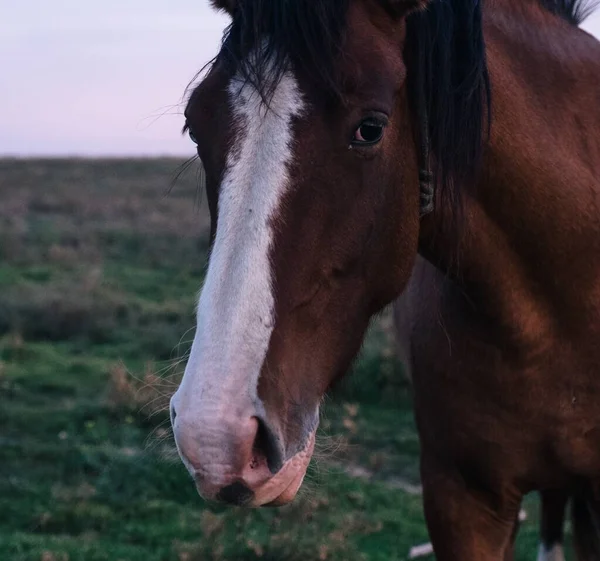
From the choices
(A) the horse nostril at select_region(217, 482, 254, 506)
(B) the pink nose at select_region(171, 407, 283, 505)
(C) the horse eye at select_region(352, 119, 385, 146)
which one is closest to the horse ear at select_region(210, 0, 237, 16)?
(C) the horse eye at select_region(352, 119, 385, 146)

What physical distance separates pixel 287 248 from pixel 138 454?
12.6 ft

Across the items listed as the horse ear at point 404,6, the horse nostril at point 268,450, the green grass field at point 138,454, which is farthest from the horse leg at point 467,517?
the horse ear at point 404,6

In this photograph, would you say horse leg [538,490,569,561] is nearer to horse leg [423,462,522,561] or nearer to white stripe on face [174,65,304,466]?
horse leg [423,462,522,561]

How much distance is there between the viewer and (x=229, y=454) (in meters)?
1.60

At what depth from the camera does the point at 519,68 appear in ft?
7.60

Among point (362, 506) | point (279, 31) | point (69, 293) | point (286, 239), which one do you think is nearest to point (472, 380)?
point (286, 239)

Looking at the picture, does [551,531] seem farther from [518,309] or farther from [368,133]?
[368,133]

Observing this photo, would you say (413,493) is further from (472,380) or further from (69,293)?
(69,293)

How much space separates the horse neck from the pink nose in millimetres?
764

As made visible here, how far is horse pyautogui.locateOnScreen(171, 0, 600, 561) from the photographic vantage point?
1.70 meters

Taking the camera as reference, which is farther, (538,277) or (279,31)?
(538,277)

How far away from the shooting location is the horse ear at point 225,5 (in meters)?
2.06

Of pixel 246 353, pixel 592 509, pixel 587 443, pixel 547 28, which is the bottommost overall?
pixel 592 509

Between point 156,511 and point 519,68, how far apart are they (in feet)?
10.9
